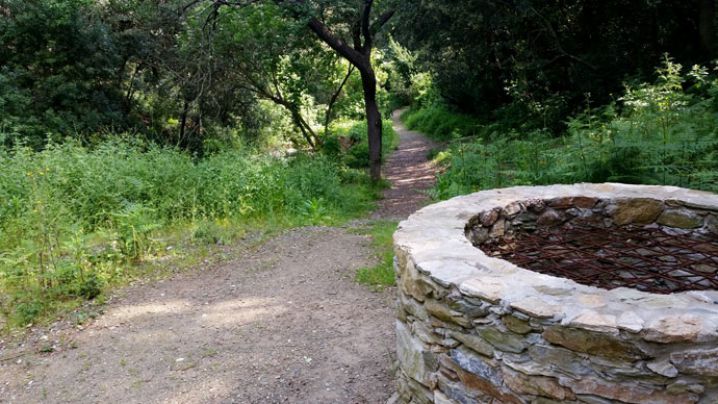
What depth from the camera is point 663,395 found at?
191cm

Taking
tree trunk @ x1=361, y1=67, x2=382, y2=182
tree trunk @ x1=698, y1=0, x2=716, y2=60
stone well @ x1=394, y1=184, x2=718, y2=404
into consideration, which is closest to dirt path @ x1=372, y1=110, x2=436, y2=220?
tree trunk @ x1=361, y1=67, x2=382, y2=182

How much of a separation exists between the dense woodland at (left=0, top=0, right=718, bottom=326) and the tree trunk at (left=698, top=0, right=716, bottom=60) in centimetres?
4

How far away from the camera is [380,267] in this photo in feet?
18.6

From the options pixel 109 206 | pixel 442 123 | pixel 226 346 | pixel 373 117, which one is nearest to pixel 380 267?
pixel 226 346

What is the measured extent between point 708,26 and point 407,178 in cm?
731

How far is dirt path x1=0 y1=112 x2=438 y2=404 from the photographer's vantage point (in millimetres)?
3557

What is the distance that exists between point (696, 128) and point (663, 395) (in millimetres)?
4558

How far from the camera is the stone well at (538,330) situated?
1.89 m

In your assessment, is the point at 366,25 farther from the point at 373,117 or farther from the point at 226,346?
the point at 226,346

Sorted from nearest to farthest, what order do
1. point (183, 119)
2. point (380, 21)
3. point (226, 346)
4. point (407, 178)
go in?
point (226, 346) → point (380, 21) → point (183, 119) → point (407, 178)

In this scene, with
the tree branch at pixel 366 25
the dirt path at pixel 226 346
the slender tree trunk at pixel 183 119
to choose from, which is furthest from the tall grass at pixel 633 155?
the slender tree trunk at pixel 183 119

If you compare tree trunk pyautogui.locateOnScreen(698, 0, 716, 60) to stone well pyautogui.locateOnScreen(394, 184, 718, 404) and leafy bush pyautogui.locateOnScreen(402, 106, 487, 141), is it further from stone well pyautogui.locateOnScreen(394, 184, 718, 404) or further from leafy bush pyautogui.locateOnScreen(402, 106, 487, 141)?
stone well pyautogui.locateOnScreen(394, 184, 718, 404)

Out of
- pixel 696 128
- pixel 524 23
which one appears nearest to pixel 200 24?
pixel 524 23

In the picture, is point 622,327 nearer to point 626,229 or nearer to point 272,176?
point 626,229
